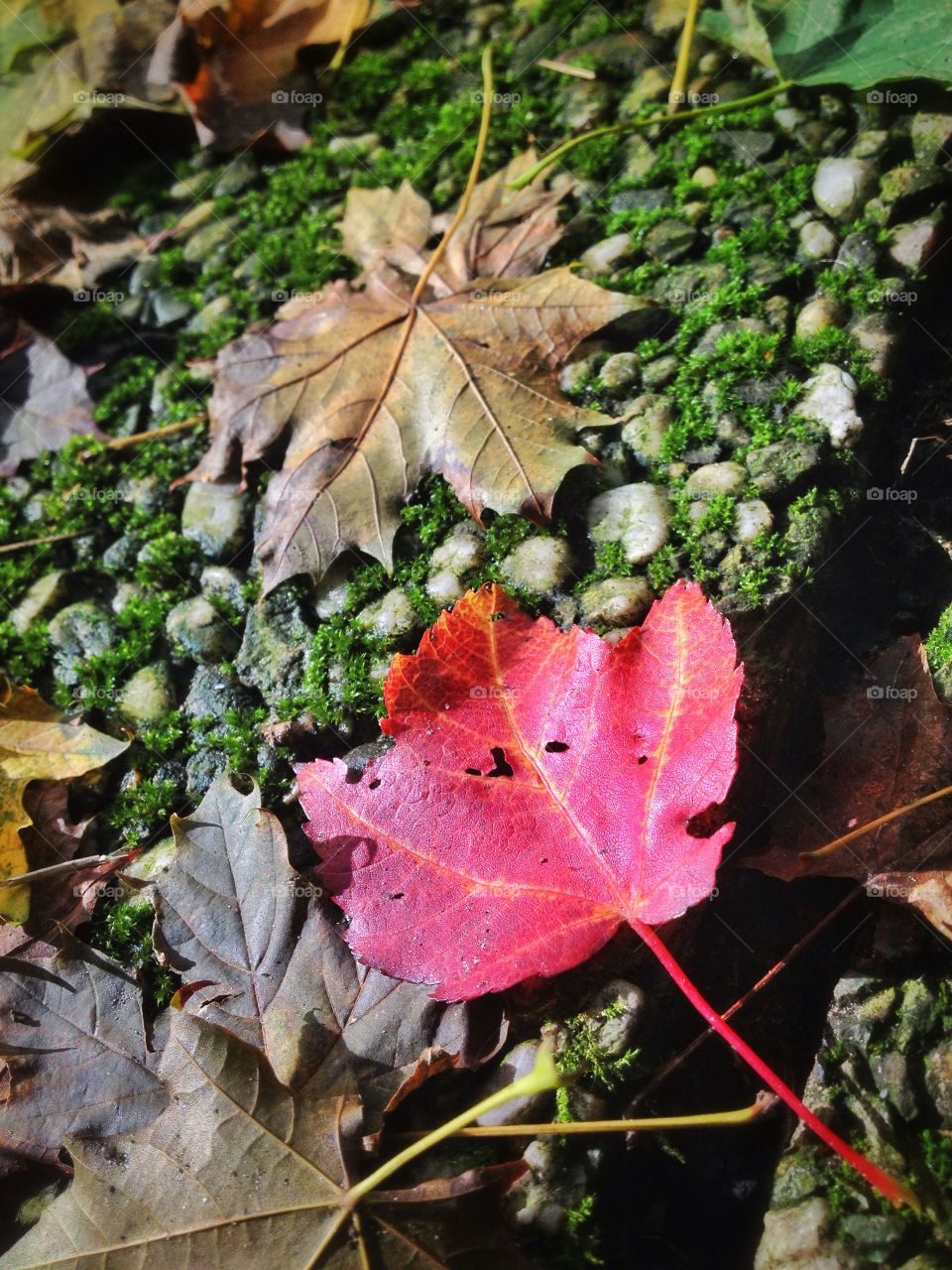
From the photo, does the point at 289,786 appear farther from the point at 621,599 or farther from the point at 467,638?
the point at 621,599

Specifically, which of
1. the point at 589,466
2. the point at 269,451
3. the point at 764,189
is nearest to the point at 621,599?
the point at 589,466

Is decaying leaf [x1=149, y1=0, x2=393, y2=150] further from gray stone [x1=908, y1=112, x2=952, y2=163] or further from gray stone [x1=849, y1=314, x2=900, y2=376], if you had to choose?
gray stone [x1=849, y1=314, x2=900, y2=376]
